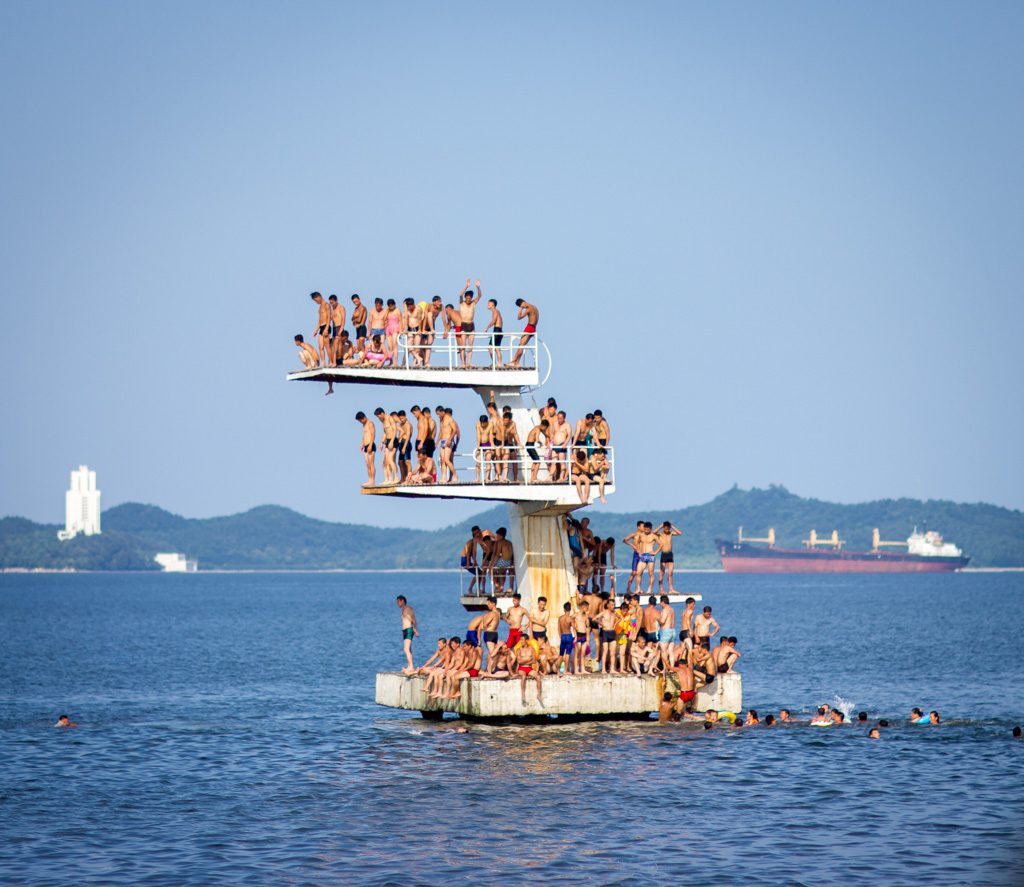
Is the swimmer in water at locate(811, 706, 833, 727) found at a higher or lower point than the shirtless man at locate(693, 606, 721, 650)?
lower

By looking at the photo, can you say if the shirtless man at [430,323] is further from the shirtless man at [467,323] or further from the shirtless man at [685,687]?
the shirtless man at [685,687]

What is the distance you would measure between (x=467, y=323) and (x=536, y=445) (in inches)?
115

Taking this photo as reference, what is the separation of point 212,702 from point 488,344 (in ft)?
56.4

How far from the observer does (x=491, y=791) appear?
28625 millimetres

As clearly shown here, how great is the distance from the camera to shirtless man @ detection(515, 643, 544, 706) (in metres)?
33.4

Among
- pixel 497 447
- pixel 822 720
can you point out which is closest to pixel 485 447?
pixel 497 447

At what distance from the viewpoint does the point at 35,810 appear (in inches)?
1106

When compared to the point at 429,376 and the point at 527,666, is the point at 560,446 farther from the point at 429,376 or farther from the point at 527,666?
the point at 527,666

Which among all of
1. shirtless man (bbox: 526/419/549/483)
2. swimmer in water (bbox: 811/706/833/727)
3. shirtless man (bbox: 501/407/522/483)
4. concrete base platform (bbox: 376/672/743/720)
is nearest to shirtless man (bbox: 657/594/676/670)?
concrete base platform (bbox: 376/672/743/720)

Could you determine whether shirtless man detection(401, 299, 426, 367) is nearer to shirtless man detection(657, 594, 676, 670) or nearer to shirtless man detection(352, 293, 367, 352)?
shirtless man detection(352, 293, 367, 352)

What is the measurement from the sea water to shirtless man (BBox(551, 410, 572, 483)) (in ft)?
16.4

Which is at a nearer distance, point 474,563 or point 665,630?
point 665,630

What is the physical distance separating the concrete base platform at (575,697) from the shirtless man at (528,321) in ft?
20.8

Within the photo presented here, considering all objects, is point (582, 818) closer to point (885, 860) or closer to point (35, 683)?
point (885, 860)
